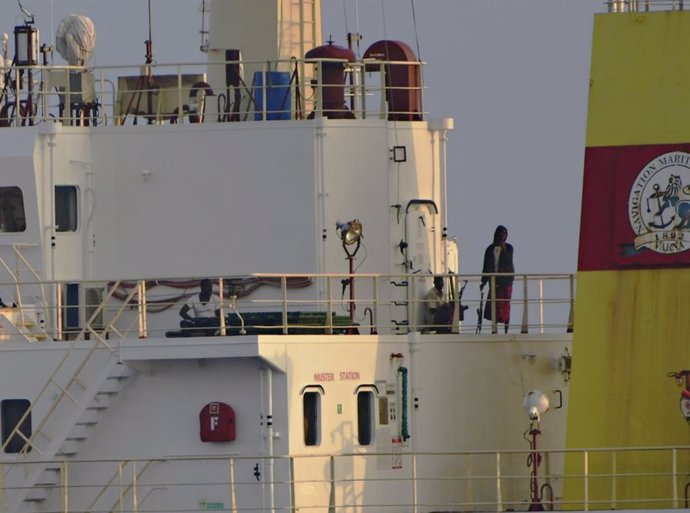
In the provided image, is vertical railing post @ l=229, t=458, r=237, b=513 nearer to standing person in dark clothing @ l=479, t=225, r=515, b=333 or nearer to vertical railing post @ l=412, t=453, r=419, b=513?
vertical railing post @ l=412, t=453, r=419, b=513

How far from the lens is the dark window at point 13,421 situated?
125ft

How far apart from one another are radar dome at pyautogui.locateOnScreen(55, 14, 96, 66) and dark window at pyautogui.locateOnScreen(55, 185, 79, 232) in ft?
10.9

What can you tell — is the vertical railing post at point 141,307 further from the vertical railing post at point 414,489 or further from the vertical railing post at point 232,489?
the vertical railing post at point 414,489

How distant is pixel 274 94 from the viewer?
41625mm

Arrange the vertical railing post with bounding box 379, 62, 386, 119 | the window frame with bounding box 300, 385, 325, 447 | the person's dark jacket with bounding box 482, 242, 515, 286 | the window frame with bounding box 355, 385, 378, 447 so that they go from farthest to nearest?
the vertical railing post with bounding box 379, 62, 386, 119
the person's dark jacket with bounding box 482, 242, 515, 286
the window frame with bounding box 355, 385, 378, 447
the window frame with bounding box 300, 385, 325, 447

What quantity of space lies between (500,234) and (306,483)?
5619mm

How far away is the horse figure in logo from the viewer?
123 feet

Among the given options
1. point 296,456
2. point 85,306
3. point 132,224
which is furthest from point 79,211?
point 296,456

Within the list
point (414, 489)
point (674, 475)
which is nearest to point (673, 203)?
point (674, 475)

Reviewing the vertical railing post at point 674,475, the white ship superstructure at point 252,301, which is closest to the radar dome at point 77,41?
the white ship superstructure at point 252,301

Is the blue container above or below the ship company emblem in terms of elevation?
above

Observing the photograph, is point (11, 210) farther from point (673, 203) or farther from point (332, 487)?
point (673, 203)

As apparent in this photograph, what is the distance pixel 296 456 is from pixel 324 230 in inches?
221

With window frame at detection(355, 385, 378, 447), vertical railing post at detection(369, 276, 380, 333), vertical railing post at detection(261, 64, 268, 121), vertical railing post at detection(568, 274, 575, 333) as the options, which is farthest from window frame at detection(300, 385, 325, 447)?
vertical railing post at detection(261, 64, 268, 121)
